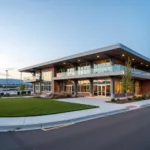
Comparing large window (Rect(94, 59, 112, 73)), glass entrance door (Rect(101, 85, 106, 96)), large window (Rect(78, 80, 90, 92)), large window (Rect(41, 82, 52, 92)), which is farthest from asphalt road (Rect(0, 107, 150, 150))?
large window (Rect(41, 82, 52, 92))

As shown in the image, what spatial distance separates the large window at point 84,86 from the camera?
113 ft

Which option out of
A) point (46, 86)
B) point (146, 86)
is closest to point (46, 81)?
point (46, 86)

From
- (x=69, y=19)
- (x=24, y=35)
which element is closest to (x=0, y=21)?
(x=24, y=35)

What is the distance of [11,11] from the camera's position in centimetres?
2048

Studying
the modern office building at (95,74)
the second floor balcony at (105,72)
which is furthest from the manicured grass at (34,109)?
the modern office building at (95,74)

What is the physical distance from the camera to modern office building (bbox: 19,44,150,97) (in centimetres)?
2810

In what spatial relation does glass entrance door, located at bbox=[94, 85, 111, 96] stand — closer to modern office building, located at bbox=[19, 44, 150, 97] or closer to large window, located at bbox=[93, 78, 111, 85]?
modern office building, located at bbox=[19, 44, 150, 97]

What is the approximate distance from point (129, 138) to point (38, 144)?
3497 mm

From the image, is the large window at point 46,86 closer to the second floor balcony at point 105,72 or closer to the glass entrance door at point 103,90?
the second floor balcony at point 105,72

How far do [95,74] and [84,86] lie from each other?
6.39 m

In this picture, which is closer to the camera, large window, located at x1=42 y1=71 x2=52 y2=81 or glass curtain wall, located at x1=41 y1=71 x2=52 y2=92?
glass curtain wall, located at x1=41 y1=71 x2=52 y2=92

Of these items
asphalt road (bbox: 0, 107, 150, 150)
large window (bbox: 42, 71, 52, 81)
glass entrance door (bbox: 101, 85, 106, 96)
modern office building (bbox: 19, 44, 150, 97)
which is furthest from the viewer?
large window (bbox: 42, 71, 52, 81)

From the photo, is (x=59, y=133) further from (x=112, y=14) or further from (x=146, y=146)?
(x=112, y=14)

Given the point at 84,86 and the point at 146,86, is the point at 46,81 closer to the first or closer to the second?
the point at 84,86
